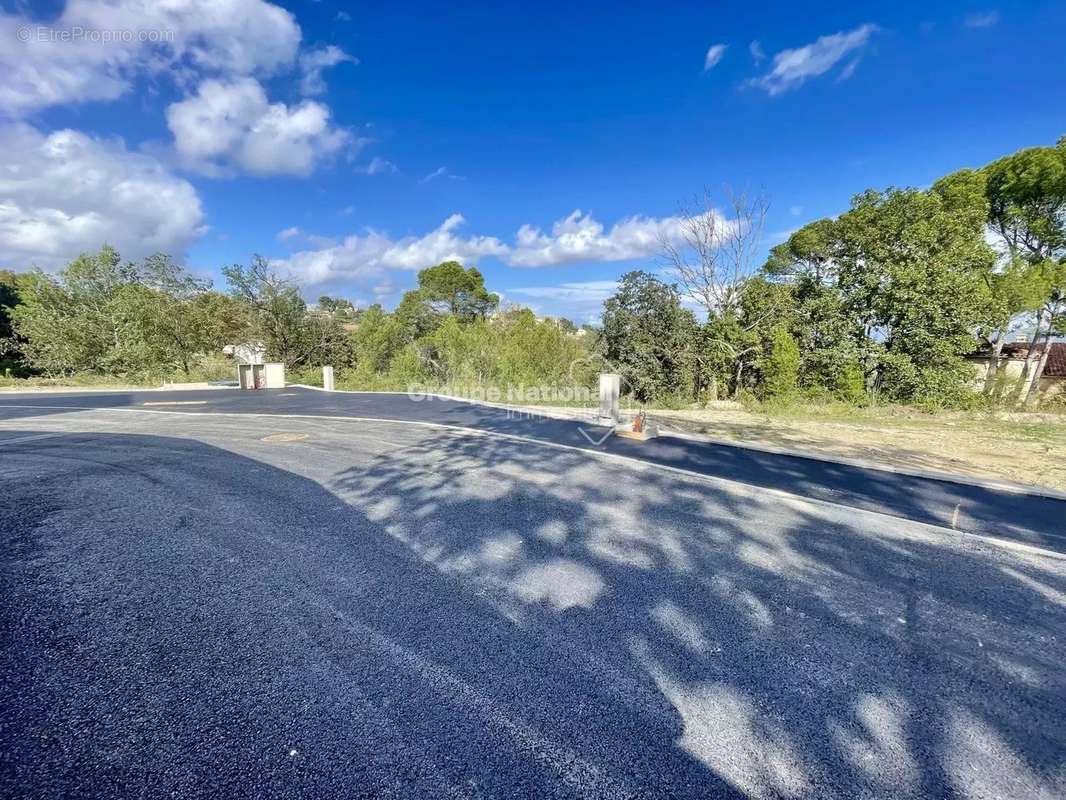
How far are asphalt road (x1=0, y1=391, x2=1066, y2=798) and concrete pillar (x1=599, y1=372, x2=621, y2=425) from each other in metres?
4.62

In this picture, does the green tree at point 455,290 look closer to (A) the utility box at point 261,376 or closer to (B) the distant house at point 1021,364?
(A) the utility box at point 261,376

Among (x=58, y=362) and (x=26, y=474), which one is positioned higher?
(x=58, y=362)

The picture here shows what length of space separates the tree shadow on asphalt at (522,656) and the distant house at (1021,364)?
13168 millimetres

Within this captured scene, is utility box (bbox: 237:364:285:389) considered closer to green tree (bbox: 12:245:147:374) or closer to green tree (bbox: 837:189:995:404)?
green tree (bbox: 12:245:147:374)

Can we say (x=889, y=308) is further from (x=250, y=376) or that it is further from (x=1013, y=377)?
(x=250, y=376)

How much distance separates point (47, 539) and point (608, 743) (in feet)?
14.5

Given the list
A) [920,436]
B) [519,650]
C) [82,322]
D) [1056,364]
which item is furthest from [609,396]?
[1056,364]

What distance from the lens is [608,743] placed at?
1549mm

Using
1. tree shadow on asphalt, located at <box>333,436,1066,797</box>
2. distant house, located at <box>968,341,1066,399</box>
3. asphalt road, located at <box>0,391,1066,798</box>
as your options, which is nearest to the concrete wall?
distant house, located at <box>968,341,1066,399</box>

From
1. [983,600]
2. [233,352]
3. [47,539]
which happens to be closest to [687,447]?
[983,600]

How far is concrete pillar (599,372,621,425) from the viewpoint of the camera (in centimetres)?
868

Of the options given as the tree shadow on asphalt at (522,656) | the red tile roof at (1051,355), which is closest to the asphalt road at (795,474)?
the tree shadow on asphalt at (522,656)

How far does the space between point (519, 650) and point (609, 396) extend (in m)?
7.12

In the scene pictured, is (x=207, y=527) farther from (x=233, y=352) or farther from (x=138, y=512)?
(x=233, y=352)
